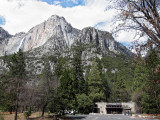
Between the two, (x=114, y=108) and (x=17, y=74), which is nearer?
(x=17, y=74)

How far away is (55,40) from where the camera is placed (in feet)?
463

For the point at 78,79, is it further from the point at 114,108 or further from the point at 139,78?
the point at 139,78

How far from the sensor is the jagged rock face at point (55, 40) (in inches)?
5244

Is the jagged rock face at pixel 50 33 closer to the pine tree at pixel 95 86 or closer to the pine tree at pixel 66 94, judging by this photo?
the pine tree at pixel 95 86

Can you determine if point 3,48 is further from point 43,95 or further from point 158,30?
point 158,30

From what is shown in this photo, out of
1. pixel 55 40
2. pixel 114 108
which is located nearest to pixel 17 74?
pixel 114 108

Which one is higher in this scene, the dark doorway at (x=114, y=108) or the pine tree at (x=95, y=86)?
Answer: the pine tree at (x=95, y=86)

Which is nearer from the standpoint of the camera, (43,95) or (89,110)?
(43,95)

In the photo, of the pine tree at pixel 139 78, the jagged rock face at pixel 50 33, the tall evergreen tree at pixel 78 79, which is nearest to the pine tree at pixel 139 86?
the pine tree at pixel 139 78

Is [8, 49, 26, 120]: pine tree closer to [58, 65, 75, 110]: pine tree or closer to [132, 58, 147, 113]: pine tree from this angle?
[58, 65, 75, 110]: pine tree

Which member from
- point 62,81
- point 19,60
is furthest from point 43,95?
point 19,60

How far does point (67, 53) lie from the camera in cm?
11856

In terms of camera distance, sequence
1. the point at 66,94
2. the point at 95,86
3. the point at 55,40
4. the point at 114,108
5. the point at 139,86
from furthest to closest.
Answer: the point at 55,40 → the point at 95,86 → the point at 114,108 → the point at 139,86 → the point at 66,94

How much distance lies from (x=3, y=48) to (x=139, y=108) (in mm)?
183906
